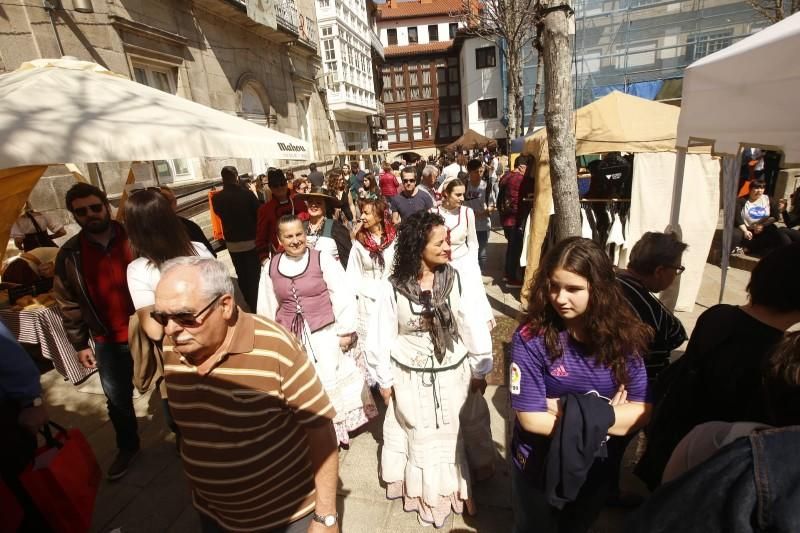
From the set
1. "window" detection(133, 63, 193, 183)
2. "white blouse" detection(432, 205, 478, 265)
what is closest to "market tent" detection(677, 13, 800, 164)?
"white blouse" detection(432, 205, 478, 265)

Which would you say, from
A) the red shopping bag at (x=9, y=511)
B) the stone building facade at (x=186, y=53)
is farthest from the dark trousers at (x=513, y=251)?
the red shopping bag at (x=9, y=511)

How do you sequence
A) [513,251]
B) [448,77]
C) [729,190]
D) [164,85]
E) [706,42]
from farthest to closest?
[448,77] < [706,42] < [164,85] < [513,251] < [729,190]

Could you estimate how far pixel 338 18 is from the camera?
79.5 ft

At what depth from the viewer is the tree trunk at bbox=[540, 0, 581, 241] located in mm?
3480

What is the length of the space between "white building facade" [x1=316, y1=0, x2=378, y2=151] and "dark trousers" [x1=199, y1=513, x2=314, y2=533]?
23811 mm

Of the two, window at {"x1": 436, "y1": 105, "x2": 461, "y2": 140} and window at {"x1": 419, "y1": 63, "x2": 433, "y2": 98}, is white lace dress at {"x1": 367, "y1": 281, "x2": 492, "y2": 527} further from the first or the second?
Result: window at {"x1": 419, "y1": 63, "x2": 433, "y2": 98}

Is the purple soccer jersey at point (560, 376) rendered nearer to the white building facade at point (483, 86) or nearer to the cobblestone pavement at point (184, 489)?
the cobblestone pavement at point (184, 489)

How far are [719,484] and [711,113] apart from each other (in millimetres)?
3100

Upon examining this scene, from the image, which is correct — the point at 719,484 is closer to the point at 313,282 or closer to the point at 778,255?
the point at 778,255

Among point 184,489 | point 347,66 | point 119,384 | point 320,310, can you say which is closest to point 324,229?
point 320,310

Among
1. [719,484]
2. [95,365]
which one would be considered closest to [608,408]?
[719,484]

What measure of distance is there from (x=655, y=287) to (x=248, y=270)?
5.05 metres

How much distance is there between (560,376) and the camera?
160 cm

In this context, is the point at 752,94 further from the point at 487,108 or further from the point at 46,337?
the point at 487,108
